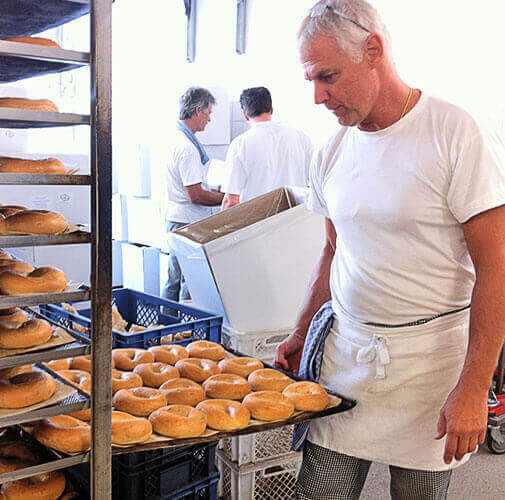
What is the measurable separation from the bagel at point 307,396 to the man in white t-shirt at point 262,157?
7.41 ft

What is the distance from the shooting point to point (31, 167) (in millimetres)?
1130

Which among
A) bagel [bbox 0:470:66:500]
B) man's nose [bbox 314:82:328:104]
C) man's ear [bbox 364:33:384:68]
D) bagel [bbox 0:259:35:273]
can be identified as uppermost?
man's ear [bbox 364:33:384:68]

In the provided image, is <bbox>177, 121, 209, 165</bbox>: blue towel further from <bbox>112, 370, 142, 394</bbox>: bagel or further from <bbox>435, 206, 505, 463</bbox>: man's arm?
<bbox>435, 206, 505, 463</bbox>: man's arm

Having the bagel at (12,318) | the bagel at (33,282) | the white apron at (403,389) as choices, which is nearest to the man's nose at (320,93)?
the white apron at (403,389)

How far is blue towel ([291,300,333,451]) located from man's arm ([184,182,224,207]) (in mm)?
2445

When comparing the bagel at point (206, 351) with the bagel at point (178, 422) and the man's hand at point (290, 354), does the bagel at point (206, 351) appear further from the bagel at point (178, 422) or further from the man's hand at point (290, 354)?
the bagel at point (178, 422)

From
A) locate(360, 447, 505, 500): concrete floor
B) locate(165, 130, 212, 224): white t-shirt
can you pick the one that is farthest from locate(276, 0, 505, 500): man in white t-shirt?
locate(165, 130, 212, 224): white t-shirt

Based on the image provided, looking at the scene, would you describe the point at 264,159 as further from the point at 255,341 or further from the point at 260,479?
the point at 260,479

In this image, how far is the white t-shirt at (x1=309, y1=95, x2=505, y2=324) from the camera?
1299 mm

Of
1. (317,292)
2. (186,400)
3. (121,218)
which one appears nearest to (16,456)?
(186,400)

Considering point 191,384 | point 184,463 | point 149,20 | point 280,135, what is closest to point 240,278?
point 191,384

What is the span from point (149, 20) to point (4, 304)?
5.76 m

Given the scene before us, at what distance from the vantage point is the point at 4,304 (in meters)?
1.06

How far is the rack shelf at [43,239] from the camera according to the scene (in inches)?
41.3
